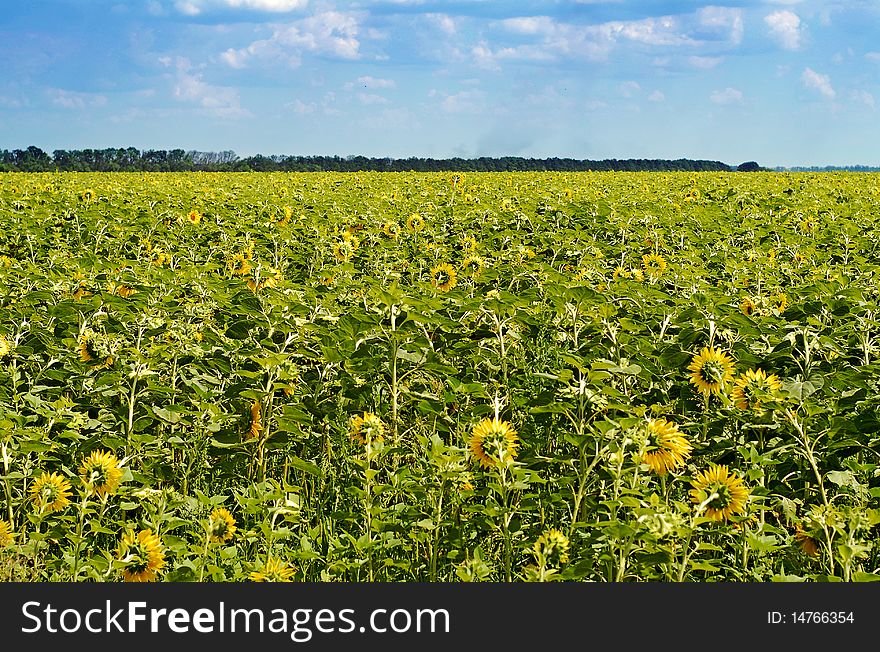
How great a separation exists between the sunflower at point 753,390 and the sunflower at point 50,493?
97.7 inches

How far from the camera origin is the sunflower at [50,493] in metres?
3.08

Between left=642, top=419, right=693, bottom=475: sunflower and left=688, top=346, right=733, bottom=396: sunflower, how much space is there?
613 mm

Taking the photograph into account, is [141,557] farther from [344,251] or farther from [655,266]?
[655,266]

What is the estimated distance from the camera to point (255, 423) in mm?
3914

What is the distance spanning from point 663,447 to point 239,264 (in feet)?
19.4

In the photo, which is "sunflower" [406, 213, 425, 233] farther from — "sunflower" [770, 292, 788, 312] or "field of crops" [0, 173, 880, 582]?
"sunflower" [770, 292, 788, 312]

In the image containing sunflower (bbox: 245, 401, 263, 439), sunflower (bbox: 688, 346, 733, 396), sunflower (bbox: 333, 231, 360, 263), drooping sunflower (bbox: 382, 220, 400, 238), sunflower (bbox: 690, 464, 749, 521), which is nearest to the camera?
sunflower (bbox: 690, 464, 749, 521)

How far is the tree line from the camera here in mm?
54375

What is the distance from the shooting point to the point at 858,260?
24.6ft

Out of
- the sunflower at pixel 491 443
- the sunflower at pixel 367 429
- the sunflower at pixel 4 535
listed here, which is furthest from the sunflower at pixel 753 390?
the sunflower at pixel 4 535

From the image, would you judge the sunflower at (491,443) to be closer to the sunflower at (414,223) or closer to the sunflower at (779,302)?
the sunflower at (779,302)

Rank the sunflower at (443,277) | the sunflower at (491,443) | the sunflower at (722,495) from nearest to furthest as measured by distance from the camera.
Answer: the sunflower at (722,495) → the sunflower at (491,443) → the sunflower at (443,277)

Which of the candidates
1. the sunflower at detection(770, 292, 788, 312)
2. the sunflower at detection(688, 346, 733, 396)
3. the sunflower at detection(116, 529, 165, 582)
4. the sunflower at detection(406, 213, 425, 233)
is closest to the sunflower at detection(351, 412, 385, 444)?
the sunflower at detection(116, 529, 165, 582)

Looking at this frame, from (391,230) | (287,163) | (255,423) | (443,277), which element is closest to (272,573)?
(255,423)
